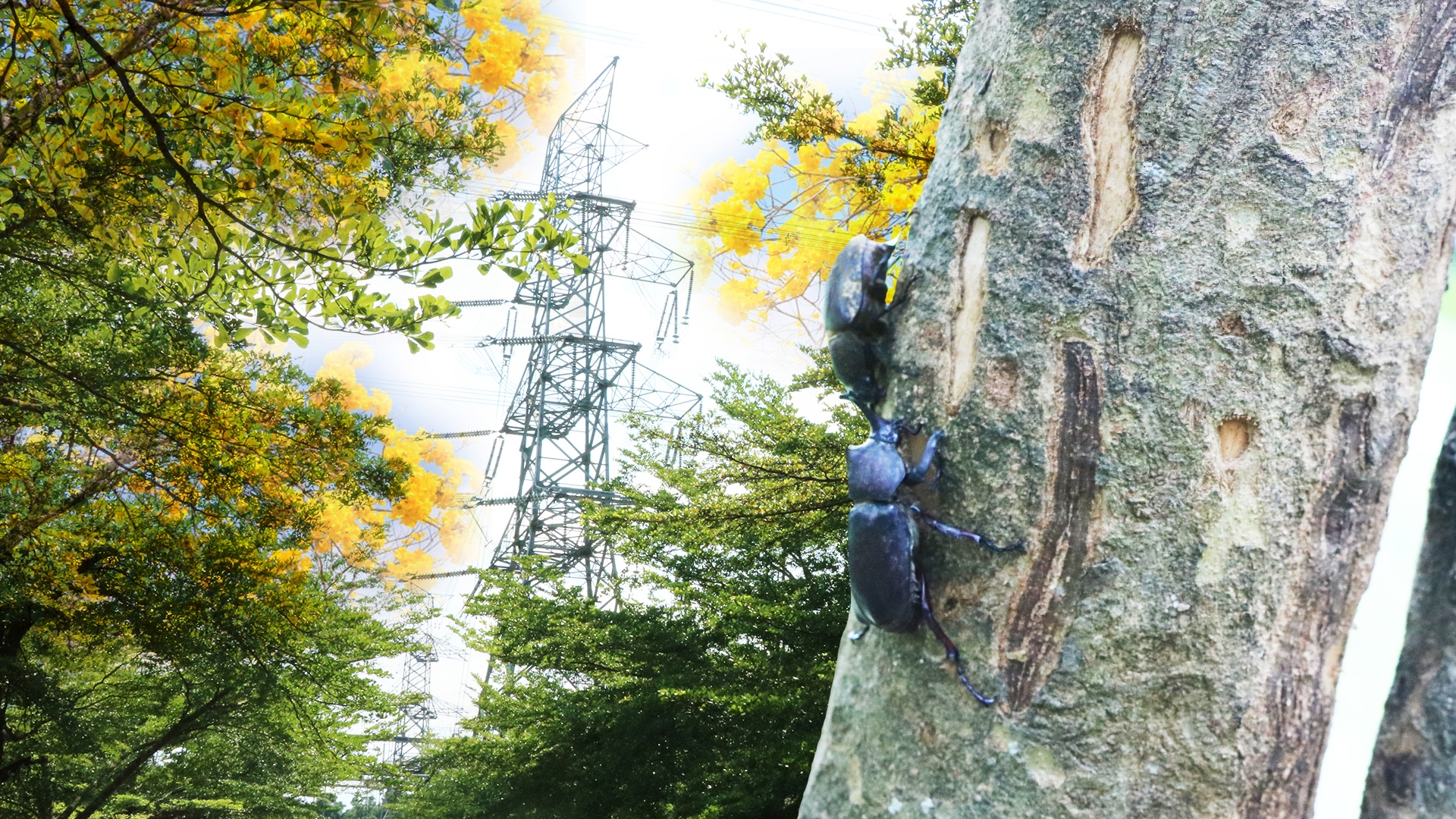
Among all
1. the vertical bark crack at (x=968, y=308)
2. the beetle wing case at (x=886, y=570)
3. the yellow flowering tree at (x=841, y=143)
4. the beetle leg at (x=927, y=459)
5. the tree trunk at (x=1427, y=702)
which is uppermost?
the yellow flowering tree at (x=841, y=143)

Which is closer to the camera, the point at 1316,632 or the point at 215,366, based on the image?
the point at 1316,632

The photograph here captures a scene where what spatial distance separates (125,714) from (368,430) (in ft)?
14.1

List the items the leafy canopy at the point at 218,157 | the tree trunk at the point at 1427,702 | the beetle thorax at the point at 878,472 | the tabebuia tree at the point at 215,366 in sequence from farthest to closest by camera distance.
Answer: the tabebuia tree at the point at 215,366, the leafy canopy at the point at 218,157, the beetle thorax at the point at 878,472, the tree trunk at the point at 1427,702

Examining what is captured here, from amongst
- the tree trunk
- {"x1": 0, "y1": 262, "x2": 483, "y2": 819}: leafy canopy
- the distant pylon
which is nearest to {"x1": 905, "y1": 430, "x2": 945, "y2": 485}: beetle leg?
the tree trunk

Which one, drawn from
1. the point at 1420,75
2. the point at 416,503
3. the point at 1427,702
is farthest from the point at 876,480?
the point at 416,503

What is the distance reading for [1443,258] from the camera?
851 millimetres

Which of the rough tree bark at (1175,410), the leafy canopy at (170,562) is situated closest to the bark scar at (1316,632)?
the rough tree bark at (1175,410)

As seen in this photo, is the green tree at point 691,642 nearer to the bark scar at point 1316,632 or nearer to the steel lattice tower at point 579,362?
the steel lattice tower at point 579,362

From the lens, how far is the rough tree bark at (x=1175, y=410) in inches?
30.3

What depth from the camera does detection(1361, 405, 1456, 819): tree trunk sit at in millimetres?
761

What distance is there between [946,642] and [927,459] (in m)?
0.15

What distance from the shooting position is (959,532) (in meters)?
0.83

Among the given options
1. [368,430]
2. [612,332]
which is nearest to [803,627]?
[368,430]

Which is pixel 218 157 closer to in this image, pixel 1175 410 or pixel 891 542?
pixel 891 542
